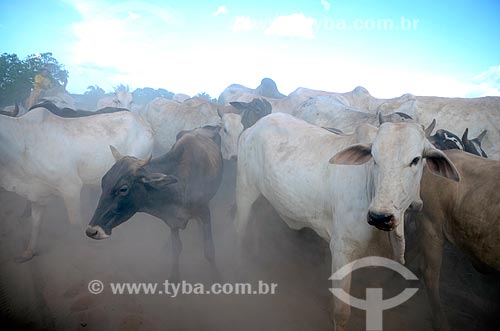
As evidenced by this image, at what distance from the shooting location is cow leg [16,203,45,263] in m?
4.90

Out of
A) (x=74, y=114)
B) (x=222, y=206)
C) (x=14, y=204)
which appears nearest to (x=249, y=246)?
(x=222, y=206)

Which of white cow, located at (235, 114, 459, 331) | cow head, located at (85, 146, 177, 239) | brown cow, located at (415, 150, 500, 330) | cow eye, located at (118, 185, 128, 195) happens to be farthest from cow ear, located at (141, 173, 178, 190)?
brown cow, located at (415, 150, 500, 330)

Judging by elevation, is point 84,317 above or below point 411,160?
below

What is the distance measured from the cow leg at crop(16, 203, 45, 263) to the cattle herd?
2 cm

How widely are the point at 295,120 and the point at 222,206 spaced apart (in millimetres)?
3332

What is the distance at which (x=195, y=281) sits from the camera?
177 inches

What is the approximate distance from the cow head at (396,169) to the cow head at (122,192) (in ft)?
8.50

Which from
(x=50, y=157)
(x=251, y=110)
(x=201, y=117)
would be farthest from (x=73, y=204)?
(x=251, y=110)

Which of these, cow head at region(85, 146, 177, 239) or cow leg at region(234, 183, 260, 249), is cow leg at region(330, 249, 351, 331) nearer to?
cow leg at region(234, 183, 260, 249)

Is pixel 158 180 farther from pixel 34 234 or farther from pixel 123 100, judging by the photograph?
pixel 123 100

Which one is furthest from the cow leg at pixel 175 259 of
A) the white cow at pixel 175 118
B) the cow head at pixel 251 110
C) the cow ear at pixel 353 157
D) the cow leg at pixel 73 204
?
the white cow at pixel 175 118

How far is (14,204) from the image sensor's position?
23.6ft

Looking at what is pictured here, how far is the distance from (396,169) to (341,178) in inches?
33.2

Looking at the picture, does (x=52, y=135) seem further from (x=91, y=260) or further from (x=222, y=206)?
(x=222, y=206)
